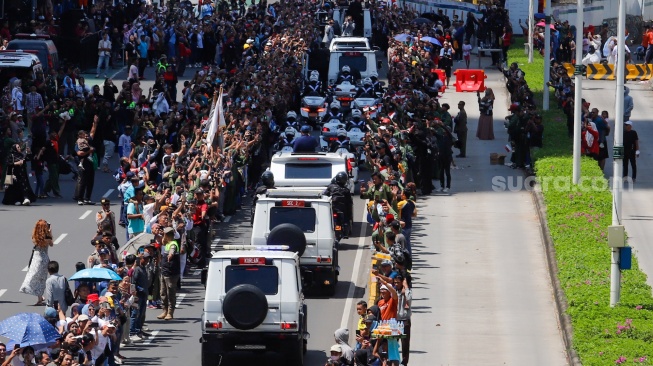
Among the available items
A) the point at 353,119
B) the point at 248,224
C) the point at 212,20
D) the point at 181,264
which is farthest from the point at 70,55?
the point at 181,264

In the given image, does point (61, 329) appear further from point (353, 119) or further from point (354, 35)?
point (354, 35)

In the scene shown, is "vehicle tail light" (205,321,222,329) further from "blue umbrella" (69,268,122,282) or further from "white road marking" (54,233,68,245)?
"white road marking" (54,233,68,245)

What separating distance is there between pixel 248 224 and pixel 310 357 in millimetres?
10470

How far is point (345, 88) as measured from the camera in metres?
52.5

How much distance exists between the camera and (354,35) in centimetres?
6900

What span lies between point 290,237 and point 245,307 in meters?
5.20

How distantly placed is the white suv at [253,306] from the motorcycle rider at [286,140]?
568 inches

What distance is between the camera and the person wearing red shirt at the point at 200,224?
33094 millimetres

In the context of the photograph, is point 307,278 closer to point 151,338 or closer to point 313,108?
point 151,338

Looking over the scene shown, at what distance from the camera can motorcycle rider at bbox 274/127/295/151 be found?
1626 inches

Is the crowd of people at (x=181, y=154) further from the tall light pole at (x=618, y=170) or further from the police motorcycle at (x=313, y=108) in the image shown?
the tall light pole at (x=618, y=170)

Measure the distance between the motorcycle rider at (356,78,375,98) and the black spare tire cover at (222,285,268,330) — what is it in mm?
25272

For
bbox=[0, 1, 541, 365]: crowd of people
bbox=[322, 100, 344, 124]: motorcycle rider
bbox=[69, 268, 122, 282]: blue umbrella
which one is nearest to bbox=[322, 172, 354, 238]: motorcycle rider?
bbox=[0, 1, 541, 365]: crowd of people

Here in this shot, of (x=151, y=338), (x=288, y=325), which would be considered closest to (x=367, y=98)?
(x=151, y=338)
